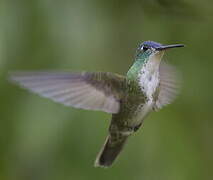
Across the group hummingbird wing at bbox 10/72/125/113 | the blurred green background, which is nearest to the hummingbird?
hummingbird wing at bbox 10/72/125/113

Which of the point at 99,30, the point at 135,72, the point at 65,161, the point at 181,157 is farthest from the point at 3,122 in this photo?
the point at 135,72

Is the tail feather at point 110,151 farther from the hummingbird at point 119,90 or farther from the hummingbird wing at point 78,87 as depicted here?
the hummingbird wing at point 78,87

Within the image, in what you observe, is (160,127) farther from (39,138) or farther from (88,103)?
(88,103)

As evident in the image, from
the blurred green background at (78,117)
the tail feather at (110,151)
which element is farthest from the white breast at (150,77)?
the blurred green background at (78,117)

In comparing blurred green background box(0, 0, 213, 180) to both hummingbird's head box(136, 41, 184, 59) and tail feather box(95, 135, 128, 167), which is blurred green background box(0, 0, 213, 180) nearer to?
tail feather box(95, 135, 128, 167)

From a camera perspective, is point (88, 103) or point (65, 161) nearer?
point (88, 103)

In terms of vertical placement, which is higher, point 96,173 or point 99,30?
point 99,30

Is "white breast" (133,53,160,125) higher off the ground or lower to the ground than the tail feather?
higher
